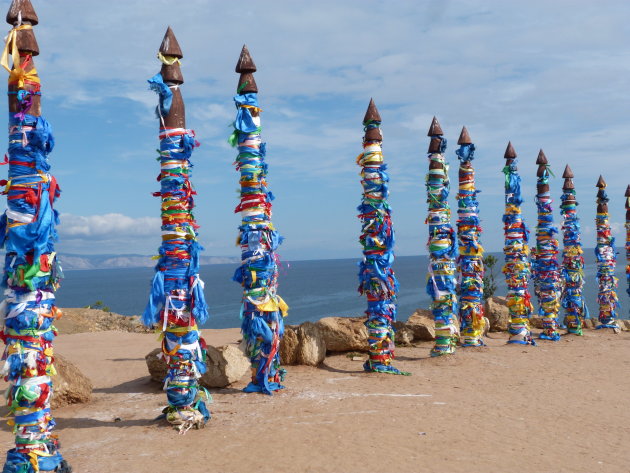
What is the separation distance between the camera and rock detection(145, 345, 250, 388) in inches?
425

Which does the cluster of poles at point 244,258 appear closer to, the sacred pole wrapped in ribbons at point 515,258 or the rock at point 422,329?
the sacred pole wrapped in ribbons at point 515,258

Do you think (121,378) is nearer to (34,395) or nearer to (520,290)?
(34,395)

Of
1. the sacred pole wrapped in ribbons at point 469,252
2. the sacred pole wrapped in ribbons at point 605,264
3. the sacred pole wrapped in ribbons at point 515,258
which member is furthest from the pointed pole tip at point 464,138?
the sacred pole wrapped in ribbons at point 605,264

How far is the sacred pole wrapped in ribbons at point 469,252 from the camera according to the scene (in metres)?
15.8

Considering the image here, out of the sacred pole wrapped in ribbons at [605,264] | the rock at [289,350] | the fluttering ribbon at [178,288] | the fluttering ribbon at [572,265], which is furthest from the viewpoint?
the sacred pole wrapped in ribbons at [605,264]

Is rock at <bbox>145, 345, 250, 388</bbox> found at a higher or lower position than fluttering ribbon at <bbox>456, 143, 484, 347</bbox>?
lower

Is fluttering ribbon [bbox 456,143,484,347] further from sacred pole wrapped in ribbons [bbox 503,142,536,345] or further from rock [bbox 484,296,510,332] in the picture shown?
rock [bbox 484,296,510,332]

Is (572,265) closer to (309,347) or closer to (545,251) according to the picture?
(545,251)

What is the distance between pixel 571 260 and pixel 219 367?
14.9 meters

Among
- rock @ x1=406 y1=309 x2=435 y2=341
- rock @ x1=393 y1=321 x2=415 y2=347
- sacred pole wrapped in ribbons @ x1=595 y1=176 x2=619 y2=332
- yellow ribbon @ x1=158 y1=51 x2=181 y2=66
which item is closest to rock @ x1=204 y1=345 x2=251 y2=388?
yellow ribbon @ x1=158 y1=51 x2=181 y2=66

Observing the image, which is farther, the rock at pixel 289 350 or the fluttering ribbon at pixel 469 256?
the fluttering ribbon at pixel 469 256

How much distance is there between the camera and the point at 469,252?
16.0 meters

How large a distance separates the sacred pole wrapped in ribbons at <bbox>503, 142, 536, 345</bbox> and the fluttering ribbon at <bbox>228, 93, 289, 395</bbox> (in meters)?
9.22

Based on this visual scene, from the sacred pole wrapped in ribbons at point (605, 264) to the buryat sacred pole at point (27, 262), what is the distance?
20.5m
